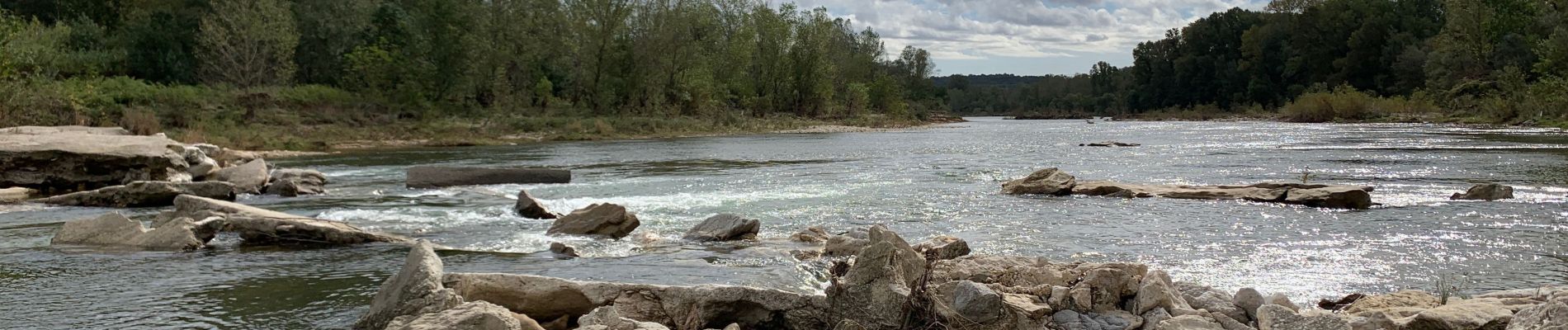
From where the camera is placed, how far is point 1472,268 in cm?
976

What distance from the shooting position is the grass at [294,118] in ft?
103

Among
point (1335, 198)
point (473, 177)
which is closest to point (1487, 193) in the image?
point (1335, 198)

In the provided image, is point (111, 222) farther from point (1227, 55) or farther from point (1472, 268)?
point (1227, 55)

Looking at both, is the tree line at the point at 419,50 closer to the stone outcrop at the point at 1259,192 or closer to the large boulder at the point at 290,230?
the large boulder at the point at 290,230

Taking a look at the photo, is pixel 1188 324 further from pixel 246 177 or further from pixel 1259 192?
pixel 246 177

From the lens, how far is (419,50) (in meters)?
53.6

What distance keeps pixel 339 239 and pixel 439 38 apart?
152 feet

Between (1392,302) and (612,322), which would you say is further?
(1392,302)

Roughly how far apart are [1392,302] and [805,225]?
8006 mm

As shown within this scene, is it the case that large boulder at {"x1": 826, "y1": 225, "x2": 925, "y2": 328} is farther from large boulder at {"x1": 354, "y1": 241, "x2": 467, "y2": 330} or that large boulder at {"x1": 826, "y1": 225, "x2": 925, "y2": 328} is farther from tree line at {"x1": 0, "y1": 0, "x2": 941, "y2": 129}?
tree line at {"x1": 0, "y1": 0, "x2": 941, "y2": 129}

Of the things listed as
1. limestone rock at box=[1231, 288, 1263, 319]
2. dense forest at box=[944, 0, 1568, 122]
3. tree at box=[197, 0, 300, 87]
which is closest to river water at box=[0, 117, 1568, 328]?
limestone rock at box=[1231, 288, 1263, 319]

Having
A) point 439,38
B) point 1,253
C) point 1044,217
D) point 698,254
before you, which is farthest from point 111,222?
point 439,38

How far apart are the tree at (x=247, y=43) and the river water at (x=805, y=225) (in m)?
25.2

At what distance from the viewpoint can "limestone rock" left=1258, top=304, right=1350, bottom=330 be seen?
539cm
